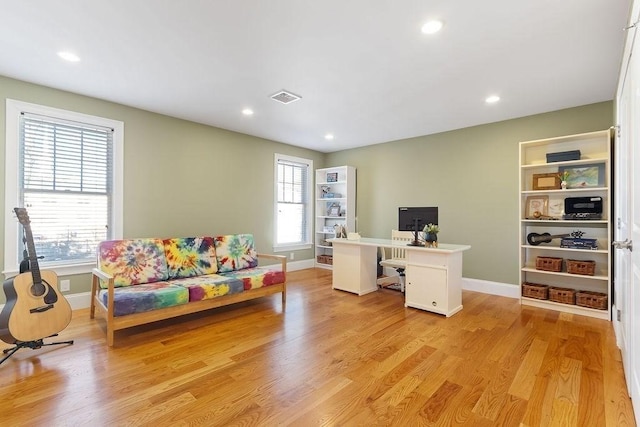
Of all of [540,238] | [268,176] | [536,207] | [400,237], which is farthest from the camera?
[268,176]

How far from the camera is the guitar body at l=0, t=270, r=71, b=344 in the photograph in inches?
93.2

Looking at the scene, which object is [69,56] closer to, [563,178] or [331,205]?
[331,205]

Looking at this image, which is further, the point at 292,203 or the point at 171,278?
the point at 292,203

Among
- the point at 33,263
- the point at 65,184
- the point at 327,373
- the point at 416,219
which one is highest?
the point at 65,184

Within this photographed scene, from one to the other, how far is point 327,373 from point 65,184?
3.43 m

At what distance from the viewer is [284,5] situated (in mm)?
2020

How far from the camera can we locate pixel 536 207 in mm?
3998

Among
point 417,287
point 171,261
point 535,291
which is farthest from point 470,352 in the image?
point 171,261

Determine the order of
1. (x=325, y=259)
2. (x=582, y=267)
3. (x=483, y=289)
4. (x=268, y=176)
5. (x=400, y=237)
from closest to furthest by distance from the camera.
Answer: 1. (x=582, y=267)
2. (x=483, y=289)
3. (x=400, y=237)
4. (x=268, y=176)
5. (x=325, y=259)

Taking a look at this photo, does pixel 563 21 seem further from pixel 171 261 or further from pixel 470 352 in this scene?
pixel 171 261

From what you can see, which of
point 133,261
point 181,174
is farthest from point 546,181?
point 133,261

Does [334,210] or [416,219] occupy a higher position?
[334,210]

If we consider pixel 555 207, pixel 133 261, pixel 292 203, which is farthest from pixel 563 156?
pixel 133 261

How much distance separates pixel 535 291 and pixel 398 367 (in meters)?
2.52
